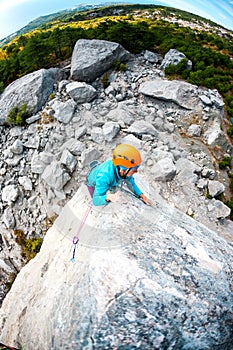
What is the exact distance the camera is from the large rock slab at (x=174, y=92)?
14758mm

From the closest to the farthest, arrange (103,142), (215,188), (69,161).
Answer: (215,188) → (69,161) → (103,142)

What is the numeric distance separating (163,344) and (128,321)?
0.69 metres

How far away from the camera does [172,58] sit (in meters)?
17.2

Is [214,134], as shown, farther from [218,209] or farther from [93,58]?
[93,58]

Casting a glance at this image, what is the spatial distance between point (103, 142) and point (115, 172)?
803 cm

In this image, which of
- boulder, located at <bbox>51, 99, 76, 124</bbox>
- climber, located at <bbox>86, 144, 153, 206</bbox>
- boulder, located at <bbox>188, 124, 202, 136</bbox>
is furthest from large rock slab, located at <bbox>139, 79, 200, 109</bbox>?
climber, located at <bbox>86, 144, 153, 206</bbox>

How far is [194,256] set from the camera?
4.73 meters

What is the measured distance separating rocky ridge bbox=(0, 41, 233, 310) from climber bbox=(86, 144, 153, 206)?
226 inches

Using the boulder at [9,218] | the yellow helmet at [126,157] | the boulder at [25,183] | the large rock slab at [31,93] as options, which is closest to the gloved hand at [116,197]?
the yellow helmet at [126,157]

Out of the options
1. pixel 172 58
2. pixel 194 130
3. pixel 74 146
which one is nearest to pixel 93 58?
pixel 172 58

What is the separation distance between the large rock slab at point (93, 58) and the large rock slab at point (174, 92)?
3093 mm

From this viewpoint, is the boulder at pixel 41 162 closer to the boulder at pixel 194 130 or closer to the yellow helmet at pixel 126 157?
the boulder at pixel 194 130

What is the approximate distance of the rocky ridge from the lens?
11.7 m

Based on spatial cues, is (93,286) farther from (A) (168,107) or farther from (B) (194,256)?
(A) (168,107)
